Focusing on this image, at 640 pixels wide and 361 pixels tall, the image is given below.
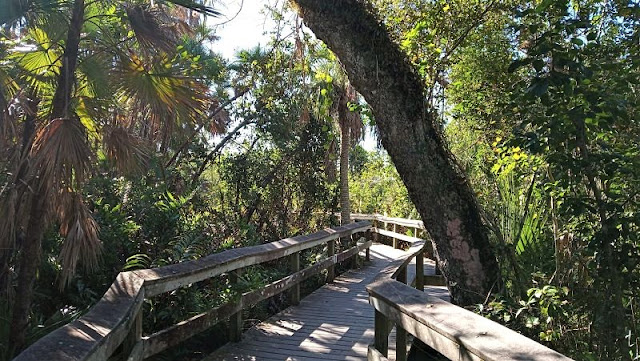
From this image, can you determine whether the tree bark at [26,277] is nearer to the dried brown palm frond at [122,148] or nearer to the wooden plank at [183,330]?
the dried brown palm frond at [122,148]

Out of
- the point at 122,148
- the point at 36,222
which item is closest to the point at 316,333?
the point at 122,148

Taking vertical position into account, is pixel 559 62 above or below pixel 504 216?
above

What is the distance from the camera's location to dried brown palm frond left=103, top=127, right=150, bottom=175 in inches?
195

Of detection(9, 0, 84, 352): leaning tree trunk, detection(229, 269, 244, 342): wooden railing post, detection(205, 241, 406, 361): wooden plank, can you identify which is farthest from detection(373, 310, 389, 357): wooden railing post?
detection(9, 0, 84, 352): leaning tree trunk

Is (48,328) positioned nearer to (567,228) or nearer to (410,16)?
(567,228)

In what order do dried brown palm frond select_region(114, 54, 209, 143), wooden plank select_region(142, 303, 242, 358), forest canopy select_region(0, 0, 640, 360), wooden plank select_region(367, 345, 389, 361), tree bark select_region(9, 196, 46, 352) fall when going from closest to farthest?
wooden plank select_region(367, 345, 389, 361) < forest canopy select_region(0, 0, 640, 360) < wooden plank select_region(142, 303, 242, 358) < tree bark select_region(9, 196, 46, 352) < dried brown palm frond select_region(114, 54, 209, 143)

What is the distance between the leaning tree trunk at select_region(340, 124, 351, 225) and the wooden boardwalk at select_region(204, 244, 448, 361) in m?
5.51

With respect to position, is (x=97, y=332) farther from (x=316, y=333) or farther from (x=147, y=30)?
(x=316, y=333)

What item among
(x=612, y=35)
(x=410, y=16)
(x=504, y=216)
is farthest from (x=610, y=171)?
(x=410, y=16)

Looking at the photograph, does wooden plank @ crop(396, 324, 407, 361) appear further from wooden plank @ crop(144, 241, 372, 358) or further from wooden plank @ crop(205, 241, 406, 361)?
wooden plank @ crop(144, 241, 372, 358)

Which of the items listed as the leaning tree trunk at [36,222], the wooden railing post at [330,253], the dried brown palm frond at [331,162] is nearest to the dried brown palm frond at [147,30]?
the leaning tree trunk at [36,222]

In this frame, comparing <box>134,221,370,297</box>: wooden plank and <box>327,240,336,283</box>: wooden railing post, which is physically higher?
<box>134,221,370,297</box>: wooden plank

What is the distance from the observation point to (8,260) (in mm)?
5375

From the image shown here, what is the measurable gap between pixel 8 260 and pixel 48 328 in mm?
1353
